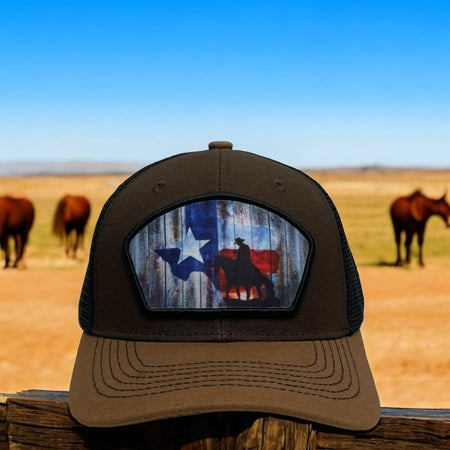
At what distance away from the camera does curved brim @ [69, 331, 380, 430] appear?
1.40 meters

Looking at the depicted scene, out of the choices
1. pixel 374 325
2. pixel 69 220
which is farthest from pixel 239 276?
pixel 69 220

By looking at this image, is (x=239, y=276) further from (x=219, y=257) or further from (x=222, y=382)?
(x=222, y=382)

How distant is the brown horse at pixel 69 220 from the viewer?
18.4 metres

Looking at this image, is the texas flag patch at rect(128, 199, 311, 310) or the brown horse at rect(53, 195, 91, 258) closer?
the texas flag patch at rect(128, 199, 311, 310)

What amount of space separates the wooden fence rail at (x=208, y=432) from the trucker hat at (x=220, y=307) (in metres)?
0.05

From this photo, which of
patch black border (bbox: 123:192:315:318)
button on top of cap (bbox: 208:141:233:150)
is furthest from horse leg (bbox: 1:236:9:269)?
patch black border (bbox: 123:192:315:318)

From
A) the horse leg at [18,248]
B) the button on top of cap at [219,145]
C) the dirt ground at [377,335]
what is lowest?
the dirt ground at [377,335]

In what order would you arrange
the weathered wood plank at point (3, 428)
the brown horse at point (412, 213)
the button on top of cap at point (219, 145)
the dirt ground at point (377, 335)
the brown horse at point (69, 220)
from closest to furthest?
the weathered wood plank at point (3, 428)
the button on top of cap at point (219, 145)
the dirt ground at point (377, 335)
the brown horse at point (412, 213)
the brown horse at point (69, 220)

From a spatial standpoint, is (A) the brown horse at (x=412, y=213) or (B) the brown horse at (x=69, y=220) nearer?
(A) the brown horse at (x=412, y=213)

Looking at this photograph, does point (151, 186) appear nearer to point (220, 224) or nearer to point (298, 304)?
point (220, 224)

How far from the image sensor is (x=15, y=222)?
1628cm

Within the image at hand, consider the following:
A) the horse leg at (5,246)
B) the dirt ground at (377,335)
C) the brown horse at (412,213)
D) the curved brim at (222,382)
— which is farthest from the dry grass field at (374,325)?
the curved brim at (222,382)

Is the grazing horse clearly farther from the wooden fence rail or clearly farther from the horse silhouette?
the wooden fence rail

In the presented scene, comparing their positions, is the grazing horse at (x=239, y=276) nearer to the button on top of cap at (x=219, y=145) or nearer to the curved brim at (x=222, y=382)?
the curved brim at (x=222, y=382)
